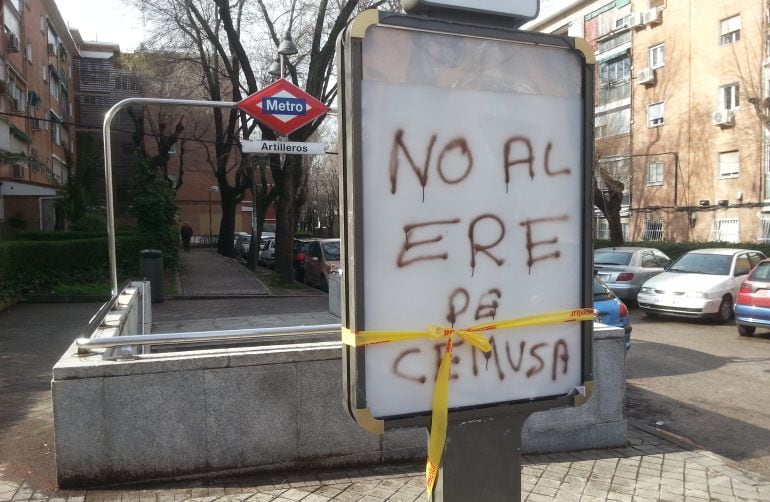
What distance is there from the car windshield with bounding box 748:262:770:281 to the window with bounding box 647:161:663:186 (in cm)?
2091

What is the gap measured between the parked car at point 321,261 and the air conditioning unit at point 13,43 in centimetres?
1493

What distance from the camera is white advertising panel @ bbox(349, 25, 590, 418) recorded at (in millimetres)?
2012

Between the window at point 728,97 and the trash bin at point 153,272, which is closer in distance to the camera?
the trash bin at point 153,272

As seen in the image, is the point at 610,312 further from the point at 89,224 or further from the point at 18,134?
the point at 89,224

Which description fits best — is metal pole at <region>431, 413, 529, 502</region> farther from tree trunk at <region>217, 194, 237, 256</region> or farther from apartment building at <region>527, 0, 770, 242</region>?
tree trunk at <region>217, 194, 237, 256</region>

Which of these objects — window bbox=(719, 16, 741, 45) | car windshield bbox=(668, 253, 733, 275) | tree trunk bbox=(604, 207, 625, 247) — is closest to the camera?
car windshield bbox=(668, 253, 733, 275)

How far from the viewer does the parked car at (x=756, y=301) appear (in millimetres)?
11094

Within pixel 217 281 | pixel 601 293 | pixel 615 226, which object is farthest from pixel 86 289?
pixel 615 226

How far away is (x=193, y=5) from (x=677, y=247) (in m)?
19.1

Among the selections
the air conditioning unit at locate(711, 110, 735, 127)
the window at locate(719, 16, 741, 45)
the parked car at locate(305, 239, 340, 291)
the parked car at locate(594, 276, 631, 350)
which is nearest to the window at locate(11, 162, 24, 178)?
the parked car at locate(305, 239, 340, 291)

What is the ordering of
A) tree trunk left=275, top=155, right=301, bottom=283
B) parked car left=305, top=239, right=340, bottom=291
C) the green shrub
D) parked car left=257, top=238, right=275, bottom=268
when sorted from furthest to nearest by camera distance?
parked car left=257, top=238, right=275, bottom=268 < the green shrub < tree trunk left=275, top=155, right=301, bottom=283 < parked car left=305, top=239, right=340, bottom=291

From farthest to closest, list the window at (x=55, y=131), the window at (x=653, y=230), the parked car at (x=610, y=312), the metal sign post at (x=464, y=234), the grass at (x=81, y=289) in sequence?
the window at (x=55, y=131) < the window at (x=653, y=230) < the grass at (x=81, y=289) < the parked car at (x=610, y=312) < the metal sign post at (x=464, y=234)

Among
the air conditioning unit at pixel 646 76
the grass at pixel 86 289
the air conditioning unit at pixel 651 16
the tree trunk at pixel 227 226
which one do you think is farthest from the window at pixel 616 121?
the grass at pixel 86 289

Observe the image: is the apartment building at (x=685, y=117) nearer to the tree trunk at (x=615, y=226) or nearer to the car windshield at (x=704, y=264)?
the tree trunk at (x=615, y=226)
